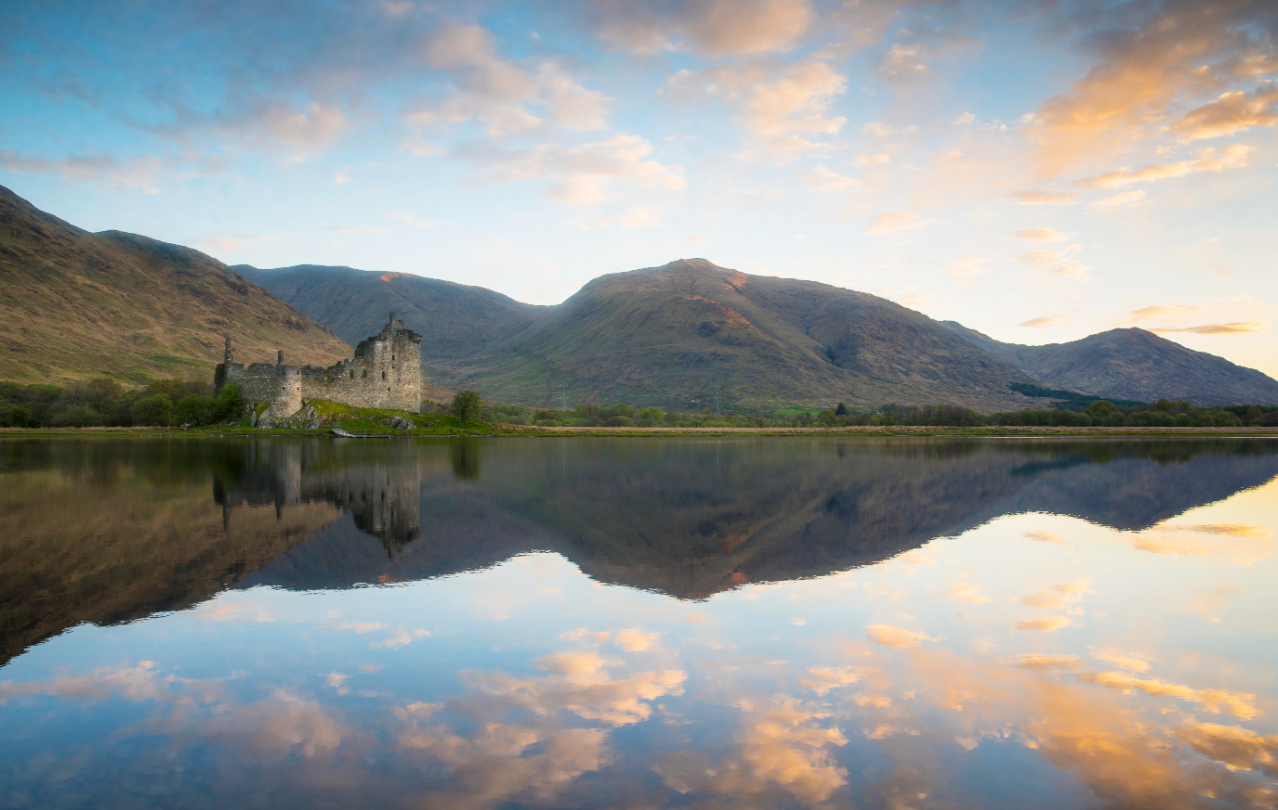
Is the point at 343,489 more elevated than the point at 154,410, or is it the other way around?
the point at 154,410

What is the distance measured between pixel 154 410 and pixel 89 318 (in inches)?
4399

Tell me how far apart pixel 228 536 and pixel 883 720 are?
1420 centimetres

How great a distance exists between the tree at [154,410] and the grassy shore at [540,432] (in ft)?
7.31

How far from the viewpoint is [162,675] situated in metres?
7.61

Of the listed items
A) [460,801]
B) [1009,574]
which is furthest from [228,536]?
[1009,574]

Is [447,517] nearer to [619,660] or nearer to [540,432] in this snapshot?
[619,660]

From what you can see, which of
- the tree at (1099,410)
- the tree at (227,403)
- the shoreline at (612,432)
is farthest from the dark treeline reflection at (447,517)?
the tree at (1099,410)

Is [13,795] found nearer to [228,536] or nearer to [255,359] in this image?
[228,536]

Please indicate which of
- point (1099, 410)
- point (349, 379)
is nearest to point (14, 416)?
point (349, 379)

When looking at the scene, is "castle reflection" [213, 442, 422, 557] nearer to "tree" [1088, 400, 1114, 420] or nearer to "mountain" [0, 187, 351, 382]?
"mountain" [0, 187, 351, 382]

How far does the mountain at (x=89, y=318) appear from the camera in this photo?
403 feet

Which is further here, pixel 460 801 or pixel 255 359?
pixel 255 359

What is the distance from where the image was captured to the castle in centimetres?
6300

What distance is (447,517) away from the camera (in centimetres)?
1884
